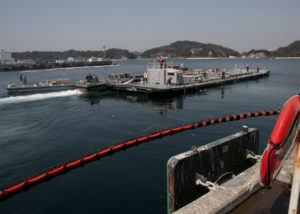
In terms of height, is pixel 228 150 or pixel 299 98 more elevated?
pixel 299 98

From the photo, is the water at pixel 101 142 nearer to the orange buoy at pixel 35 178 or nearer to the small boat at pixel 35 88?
the orange buoy at pixel 35 178

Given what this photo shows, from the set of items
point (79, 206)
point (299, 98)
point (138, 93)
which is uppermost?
point (299, 98)

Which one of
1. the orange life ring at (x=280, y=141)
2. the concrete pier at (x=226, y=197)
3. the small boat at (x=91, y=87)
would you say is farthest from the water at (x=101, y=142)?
the orange life ring at (x=280, y=141)

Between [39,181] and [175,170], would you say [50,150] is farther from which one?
[175,170]

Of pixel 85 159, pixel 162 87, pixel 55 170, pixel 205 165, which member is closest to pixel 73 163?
pixel 85 159

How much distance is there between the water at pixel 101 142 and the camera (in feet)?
35.4

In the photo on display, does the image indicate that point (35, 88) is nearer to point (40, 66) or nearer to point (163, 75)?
point (163, 75)

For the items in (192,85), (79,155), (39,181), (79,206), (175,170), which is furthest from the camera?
(192,85)

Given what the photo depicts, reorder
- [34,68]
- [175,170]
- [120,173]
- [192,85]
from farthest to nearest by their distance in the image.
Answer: [34,68], [192,85], [120,173], [175,170]

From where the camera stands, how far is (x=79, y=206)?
10273 millimetres

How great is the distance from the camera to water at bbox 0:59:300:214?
10781 millimetres

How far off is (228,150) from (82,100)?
32964mm

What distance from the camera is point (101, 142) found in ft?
60.3

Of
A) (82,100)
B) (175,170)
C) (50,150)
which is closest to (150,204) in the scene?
(175,170)
